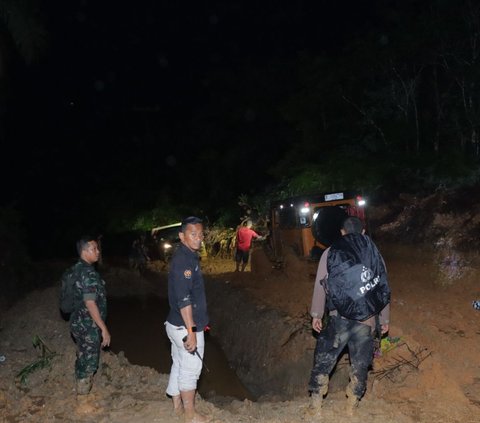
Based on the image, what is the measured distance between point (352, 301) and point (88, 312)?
8.59 feet

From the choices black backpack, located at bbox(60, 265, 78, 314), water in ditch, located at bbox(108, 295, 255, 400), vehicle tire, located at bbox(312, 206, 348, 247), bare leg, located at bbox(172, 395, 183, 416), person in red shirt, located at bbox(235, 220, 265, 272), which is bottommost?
water in ditch, located at bbox(108, 295, 255, 400)

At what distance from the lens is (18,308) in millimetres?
12617

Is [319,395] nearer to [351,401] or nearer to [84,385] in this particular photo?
[351,401]

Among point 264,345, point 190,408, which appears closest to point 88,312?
point 190,408

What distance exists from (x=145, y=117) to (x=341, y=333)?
132 feet

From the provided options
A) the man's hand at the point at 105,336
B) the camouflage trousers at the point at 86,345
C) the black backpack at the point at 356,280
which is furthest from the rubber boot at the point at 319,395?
the camouflage trousers at the point at 86,345

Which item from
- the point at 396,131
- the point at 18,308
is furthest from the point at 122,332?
the point at 396,131

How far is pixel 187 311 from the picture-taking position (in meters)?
4.26

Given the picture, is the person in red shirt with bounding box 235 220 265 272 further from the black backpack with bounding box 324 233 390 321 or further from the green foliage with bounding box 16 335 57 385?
the black backpack with bounding box 324 233 390 321

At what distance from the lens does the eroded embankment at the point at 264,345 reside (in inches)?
302

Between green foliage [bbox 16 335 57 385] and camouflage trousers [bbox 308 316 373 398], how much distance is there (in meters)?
3.71

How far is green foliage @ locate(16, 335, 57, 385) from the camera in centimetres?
622

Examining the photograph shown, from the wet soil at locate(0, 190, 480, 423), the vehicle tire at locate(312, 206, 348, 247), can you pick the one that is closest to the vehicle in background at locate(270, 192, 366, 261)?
the wet soil at locate(0, 190, 480, 423)

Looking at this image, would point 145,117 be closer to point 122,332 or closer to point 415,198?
point 415,198
